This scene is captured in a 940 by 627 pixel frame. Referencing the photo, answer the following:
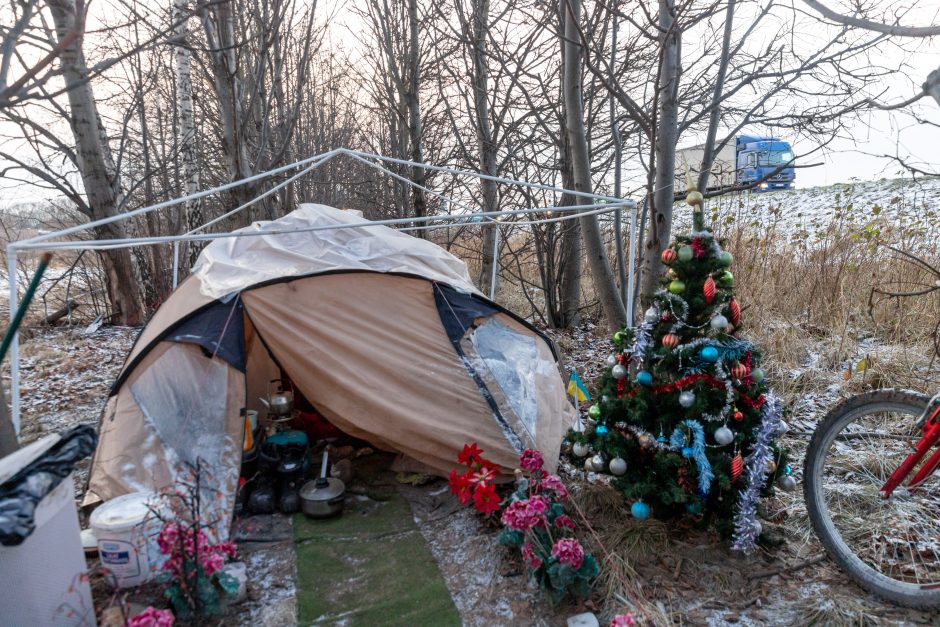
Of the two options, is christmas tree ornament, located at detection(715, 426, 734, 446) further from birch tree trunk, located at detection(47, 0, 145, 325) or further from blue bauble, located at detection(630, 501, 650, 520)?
birch tree trunk, located at detection(47, 0, 145, 325)

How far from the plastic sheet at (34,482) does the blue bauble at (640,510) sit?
7.90 feet

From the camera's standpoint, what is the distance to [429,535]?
314 centimetres

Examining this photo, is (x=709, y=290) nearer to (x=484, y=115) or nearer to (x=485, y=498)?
(x=485, y=498)

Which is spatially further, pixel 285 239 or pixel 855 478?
pixel 285 239

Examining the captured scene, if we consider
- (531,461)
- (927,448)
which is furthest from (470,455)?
(927,448)

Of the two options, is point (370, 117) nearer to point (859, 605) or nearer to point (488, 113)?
point (488, 113)

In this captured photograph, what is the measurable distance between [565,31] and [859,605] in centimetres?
383

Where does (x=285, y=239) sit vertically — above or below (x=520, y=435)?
above

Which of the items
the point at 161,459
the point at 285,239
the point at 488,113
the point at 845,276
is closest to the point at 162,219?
the point at 488,113

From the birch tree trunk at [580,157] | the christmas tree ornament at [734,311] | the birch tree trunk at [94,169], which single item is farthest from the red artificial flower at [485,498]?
the birch tree trunk at [94,169]

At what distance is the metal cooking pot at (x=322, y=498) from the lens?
3270 millimetres

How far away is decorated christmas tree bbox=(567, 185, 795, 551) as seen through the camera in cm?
267

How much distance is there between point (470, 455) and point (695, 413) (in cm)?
123

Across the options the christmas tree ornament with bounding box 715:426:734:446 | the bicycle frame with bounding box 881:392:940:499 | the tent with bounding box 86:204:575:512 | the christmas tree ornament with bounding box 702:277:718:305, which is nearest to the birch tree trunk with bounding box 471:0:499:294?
the tent with bounding box 86:204:575:512
